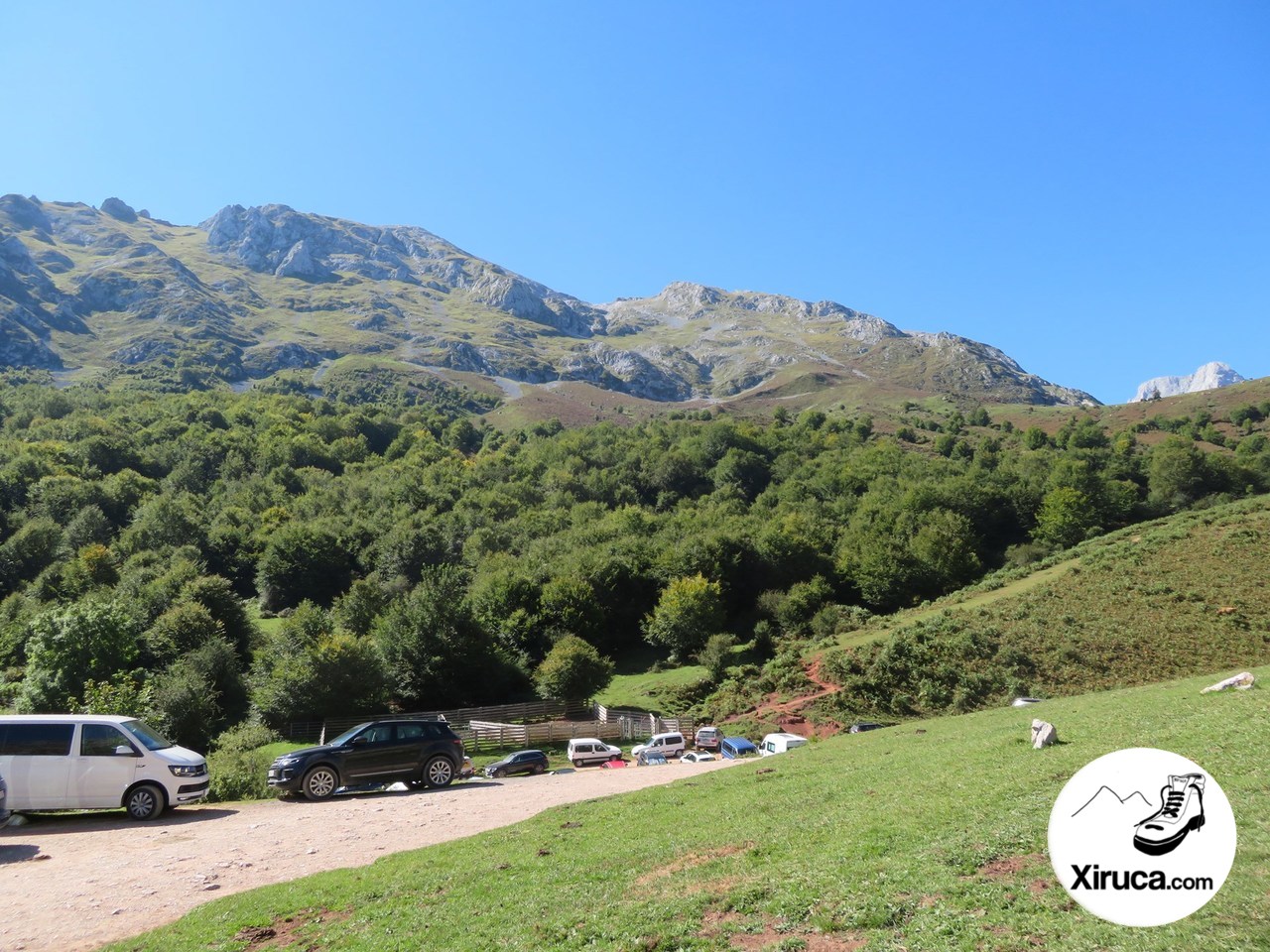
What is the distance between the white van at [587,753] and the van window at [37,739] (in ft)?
66.3

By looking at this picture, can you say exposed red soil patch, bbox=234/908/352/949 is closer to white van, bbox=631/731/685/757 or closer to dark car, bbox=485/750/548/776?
dark car, bbox=485/750/548/776

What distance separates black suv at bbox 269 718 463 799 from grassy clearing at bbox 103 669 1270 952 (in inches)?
275

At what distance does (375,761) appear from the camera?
1923cm

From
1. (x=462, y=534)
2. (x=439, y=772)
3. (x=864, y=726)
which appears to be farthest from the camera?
(x=462, y=534)

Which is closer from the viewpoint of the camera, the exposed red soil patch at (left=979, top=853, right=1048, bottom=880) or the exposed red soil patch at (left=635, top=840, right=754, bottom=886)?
the exposed red soil patch at (left=979, top=853, right=1048, bottom=880)

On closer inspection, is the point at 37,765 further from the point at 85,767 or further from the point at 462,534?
the point at 462,534

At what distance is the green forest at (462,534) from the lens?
156ft

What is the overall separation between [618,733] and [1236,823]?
35.3 m

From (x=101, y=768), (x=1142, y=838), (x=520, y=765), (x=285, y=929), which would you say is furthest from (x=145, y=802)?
(x=1142, y=838)

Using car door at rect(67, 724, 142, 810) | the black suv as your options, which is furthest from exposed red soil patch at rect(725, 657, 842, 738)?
car door at rect(67, 724, 142, 810)

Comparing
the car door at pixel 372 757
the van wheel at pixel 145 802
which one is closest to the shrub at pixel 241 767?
the car door at pixel 372 757

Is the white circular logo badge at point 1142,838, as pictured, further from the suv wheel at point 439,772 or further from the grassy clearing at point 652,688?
the grassy clearing at point 652,688

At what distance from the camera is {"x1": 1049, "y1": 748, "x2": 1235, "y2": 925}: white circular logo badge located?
612 centimetres

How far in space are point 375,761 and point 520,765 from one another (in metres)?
10.2
